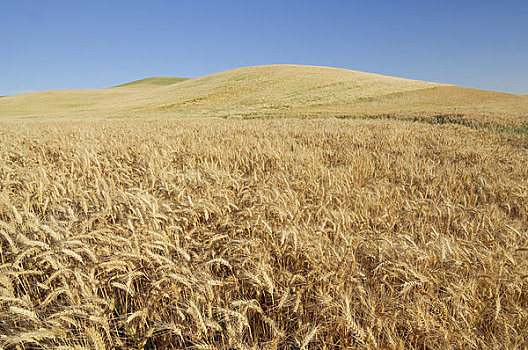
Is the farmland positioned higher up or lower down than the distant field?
lower down

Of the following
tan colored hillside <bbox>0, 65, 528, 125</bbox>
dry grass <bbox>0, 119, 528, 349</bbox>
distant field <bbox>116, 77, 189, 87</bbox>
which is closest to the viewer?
dry grass <bbox>0, 119, 528, 349</bbox>

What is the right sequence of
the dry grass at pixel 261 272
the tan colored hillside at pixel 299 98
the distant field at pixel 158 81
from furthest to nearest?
1. the distant field at pixel 158 81
2. the tan colored hillside at pixel 299 98
3. the dry grass at pixel 261 272

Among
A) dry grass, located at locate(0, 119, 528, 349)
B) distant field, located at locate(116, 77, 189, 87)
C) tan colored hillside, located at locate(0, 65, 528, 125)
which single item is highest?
distant field, located at locate(116, 77, 189, 87)

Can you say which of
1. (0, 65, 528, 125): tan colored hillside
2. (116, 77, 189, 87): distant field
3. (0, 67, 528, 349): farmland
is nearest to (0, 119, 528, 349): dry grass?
(0, 67, 528, 349): farmland

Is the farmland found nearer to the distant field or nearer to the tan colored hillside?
the tan colored hillside

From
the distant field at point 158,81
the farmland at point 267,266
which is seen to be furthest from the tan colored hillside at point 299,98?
the distant field at point 158,81

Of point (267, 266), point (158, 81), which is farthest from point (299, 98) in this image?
point (158, 81)

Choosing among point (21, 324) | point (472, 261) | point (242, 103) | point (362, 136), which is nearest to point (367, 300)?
point (472, 261)

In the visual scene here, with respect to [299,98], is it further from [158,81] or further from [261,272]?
[158,81]

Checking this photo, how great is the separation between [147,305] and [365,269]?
4.13 ft

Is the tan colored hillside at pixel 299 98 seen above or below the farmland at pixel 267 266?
above

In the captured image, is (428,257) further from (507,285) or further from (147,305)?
(147,305)

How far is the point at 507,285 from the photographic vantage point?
4.72 feet

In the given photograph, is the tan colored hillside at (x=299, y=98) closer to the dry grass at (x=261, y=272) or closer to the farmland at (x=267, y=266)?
the farmland at (x=267, y=266)
